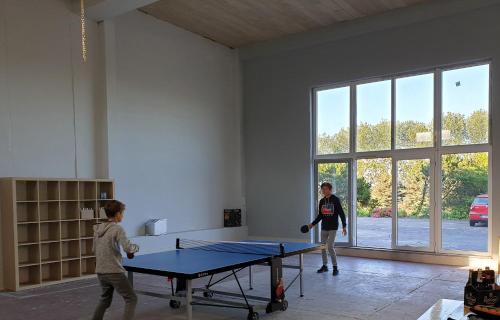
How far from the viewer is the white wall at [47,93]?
684cm

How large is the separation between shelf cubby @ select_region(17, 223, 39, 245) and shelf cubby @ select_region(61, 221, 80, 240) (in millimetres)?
466

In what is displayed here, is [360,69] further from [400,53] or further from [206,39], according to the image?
[206,39]

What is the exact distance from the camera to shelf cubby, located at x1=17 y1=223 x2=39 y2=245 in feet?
21.8

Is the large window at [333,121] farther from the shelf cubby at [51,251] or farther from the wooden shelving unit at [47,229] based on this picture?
the shelf cubby at [51,251]

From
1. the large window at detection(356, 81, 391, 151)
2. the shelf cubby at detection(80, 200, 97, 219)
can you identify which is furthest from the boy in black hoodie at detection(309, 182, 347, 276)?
the shelf cubby at detection(80, 200, 97, 219)

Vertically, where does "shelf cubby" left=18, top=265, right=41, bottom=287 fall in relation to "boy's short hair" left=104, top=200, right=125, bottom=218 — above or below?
below

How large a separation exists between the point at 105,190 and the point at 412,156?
5.78 metres

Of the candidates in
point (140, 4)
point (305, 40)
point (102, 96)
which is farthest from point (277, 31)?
point (102, 96)

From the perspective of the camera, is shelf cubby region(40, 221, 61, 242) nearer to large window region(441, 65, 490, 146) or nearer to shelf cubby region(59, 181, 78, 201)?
shelf cubby region(59, 181, 78, 201)

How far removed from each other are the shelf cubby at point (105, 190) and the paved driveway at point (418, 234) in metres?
4.85

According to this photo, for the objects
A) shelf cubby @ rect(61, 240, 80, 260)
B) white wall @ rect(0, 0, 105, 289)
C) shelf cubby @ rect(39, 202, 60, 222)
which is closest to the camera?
white wall @ rect(0, 0, 105, 289)

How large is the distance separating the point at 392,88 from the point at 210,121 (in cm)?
405

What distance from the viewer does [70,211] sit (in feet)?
23.8

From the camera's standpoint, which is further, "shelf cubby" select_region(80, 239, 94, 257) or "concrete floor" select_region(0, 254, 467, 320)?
"shelf cubby" select_region(80, 239, 94, 257)
